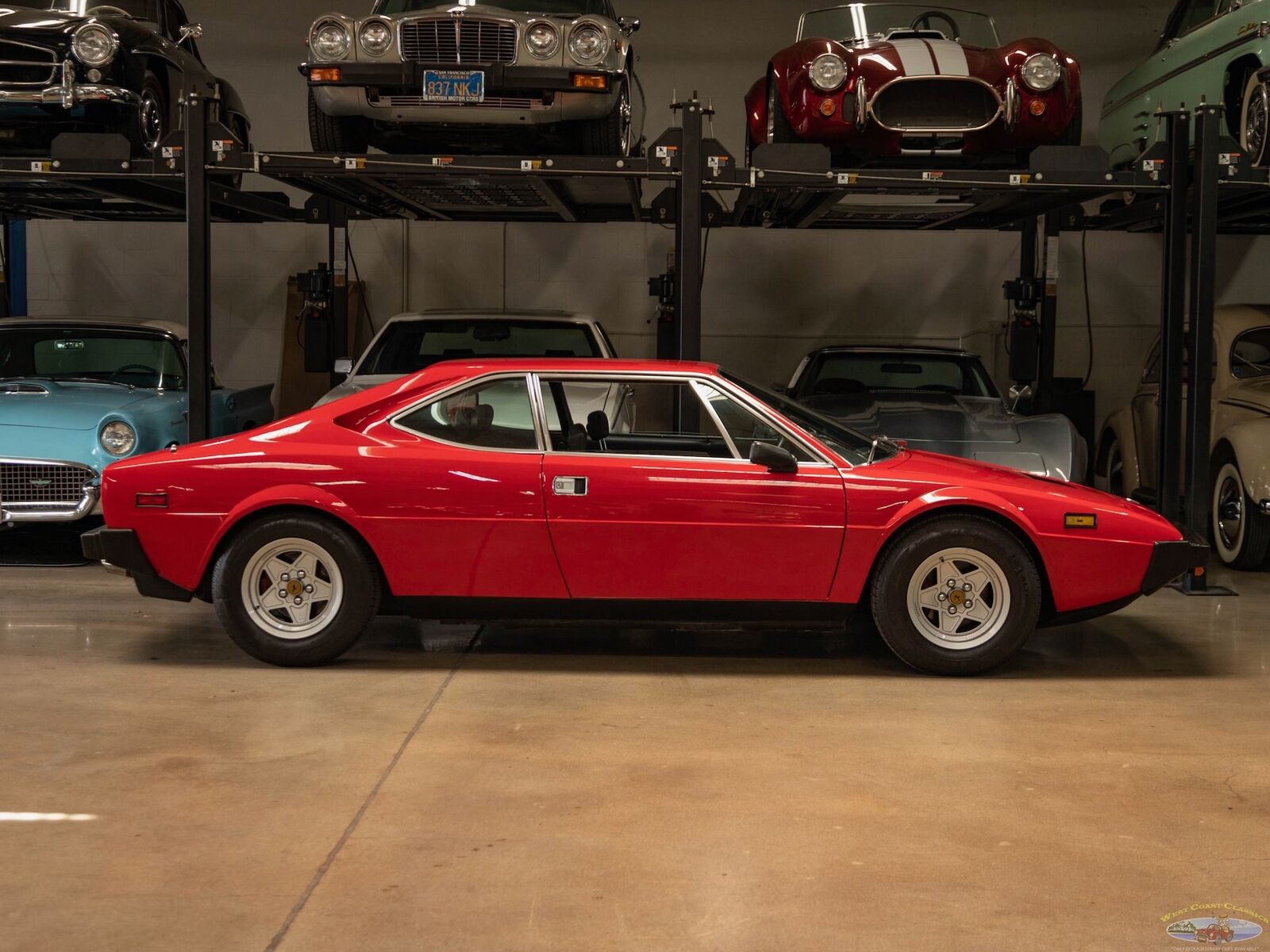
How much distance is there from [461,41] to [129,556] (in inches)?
140

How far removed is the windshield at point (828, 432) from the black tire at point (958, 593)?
1.37 feet

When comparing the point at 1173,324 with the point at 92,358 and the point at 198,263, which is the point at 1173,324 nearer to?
the point at 198,263

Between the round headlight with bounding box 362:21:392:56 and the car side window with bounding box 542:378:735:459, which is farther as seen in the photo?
the round headlight with bounding box 362:21:392:56

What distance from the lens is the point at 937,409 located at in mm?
7895

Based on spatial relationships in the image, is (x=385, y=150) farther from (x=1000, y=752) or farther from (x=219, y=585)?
(x=1000, y=752)

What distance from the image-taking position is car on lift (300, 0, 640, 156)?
6879 mm

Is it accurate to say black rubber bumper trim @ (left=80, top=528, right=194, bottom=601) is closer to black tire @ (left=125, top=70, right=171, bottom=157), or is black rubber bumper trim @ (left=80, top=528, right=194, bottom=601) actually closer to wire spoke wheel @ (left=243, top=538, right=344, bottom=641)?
wire spoke wheel @ (left=243, top=538, right=344, bottom=641)

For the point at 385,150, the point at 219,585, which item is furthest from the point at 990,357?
the point at 219,585

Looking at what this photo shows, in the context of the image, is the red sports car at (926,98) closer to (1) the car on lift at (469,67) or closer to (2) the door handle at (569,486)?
(1) the car on lift at (469,67)

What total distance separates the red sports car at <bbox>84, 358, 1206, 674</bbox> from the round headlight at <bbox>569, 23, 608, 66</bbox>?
270cm

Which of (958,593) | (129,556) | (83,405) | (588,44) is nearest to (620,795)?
(958,593)

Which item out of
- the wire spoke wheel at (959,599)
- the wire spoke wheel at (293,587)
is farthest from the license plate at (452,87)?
the wire spoke wheel at (959,599)

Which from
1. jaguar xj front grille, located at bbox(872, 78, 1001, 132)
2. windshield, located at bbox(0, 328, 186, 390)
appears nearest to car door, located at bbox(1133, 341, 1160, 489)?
jaguar xj front grille, located at bbox(872, 78, 1001, 132)

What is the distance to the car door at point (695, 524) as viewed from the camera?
4902 mm
